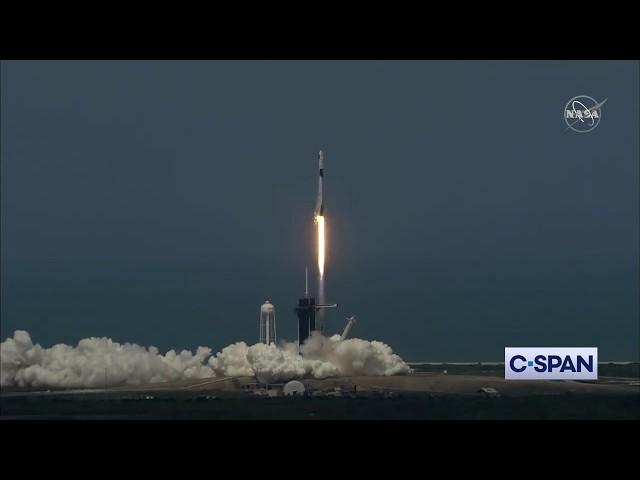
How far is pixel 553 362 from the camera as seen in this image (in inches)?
4887

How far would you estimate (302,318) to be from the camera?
15762cm

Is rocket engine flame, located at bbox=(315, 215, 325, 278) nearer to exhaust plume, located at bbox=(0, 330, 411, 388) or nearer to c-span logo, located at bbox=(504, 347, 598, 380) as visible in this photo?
exhaust plume, located at bbox=(0, 330, 411, 388)

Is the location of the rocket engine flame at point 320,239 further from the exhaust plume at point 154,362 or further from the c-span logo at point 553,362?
the c-span logo at point 553,362

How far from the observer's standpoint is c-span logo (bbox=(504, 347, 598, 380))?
4857 inches

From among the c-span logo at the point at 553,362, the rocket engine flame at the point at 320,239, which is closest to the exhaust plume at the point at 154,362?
the rocket engine flame at the point at 320,239

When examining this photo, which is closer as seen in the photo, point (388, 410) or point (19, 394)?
point (388, 410)

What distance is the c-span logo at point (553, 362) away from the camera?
123m

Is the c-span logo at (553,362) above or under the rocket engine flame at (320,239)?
under

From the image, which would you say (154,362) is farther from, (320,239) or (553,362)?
(553,362)

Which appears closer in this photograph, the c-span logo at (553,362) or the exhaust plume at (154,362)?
the c-span logo at (553,362)

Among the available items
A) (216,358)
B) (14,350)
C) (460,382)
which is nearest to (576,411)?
(460,382)

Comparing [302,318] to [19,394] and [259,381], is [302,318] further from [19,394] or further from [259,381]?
[19,394]
